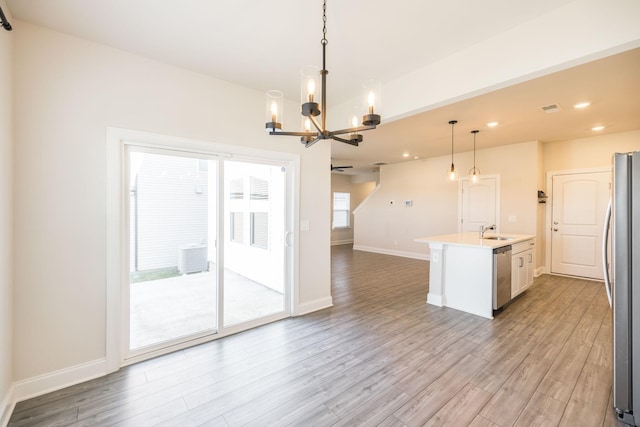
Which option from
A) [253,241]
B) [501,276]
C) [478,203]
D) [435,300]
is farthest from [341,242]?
[501,276]

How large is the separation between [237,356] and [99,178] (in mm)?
2035

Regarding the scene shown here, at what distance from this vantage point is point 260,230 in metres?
3.84

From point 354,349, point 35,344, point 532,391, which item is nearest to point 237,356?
point 354,349

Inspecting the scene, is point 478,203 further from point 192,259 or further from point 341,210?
point 192,259

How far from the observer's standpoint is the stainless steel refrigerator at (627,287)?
1850 millimetres

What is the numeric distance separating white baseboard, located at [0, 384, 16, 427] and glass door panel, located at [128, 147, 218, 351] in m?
0.75

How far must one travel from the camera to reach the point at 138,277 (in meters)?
2.68

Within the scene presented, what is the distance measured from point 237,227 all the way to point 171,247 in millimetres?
945

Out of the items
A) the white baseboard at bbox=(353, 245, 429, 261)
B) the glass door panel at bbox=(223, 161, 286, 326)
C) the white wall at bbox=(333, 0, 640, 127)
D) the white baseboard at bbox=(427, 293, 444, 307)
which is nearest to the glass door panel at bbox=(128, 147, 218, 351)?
the glass door panel at bbox=(223, 161, 286, 326)

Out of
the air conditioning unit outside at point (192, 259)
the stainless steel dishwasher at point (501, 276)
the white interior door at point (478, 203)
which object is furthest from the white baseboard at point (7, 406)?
the white interior door at point (478, 203)

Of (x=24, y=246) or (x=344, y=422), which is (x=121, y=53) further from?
(x=344, y=422)

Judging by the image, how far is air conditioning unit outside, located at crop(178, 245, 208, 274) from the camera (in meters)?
2.96

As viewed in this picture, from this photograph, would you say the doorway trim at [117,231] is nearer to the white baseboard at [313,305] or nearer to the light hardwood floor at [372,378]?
the light hardwood floor at [372,378]

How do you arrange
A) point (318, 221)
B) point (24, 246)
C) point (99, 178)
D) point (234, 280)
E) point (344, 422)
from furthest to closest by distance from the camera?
1. point (318, 221)
2. point (234, 280)
3. point (99, 178)
4. point (24, 246)
5. point (344, 422)
